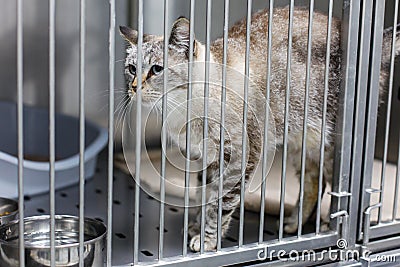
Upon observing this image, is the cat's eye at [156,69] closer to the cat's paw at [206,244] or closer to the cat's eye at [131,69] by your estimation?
the cat's eye at [131,69]

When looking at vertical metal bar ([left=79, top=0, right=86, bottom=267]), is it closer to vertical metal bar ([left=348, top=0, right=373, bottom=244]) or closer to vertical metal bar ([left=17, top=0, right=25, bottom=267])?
vertical metal bar ([left=17, top=0, right=25, bottom=267])

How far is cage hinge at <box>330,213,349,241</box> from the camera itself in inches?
52.7

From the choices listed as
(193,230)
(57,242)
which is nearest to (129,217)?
(193,230)

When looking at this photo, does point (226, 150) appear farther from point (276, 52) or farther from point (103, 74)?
point (103, 74)

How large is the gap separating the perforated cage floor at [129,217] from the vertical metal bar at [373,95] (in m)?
0.28

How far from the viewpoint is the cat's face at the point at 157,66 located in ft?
4.23

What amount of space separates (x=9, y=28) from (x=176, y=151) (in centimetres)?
104

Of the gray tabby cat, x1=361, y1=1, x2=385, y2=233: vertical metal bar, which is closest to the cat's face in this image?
the gray tabby cat

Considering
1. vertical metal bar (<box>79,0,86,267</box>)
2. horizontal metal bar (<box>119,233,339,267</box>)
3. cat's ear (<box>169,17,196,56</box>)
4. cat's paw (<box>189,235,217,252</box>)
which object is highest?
cat's ear (<box>169,17,196,56</box>)

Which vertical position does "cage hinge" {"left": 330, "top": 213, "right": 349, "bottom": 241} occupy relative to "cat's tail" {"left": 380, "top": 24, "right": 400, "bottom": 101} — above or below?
below

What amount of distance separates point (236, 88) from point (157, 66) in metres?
0.18

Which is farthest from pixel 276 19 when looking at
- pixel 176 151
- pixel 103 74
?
pixel 103 74

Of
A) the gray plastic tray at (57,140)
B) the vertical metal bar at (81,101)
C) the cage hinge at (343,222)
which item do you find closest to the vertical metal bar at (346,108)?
the cage hinge at (343,222)

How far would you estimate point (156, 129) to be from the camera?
73.4 inches
